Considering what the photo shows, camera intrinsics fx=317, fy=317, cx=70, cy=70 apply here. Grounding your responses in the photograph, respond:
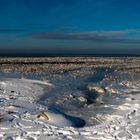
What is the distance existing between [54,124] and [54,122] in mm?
198

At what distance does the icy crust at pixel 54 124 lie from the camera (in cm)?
920

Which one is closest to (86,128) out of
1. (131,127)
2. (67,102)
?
(131,127)

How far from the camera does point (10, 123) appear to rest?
10133mm

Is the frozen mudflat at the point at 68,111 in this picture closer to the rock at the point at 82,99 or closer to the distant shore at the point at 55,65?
the rock at the point at 82,99

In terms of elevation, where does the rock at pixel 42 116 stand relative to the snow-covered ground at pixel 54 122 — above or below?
above

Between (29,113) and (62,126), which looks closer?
(62,126)

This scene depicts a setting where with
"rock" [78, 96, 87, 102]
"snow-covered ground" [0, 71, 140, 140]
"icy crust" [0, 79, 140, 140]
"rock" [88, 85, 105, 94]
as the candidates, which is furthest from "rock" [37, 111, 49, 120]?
"rock" [88, 85, 105, 94]

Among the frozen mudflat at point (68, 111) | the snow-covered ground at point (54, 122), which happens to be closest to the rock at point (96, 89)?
the frozen mudflat at point (68, 111)

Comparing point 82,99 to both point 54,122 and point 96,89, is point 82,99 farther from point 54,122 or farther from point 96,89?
point 54,122

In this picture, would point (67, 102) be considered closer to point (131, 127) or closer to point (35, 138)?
point (131, 127)

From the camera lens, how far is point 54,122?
34.2 feet

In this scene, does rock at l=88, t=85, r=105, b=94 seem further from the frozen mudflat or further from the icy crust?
the icy crust

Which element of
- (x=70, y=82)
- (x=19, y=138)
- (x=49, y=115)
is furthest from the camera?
(x=70, y=82)

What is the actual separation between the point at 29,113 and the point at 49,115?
36.4 inches
